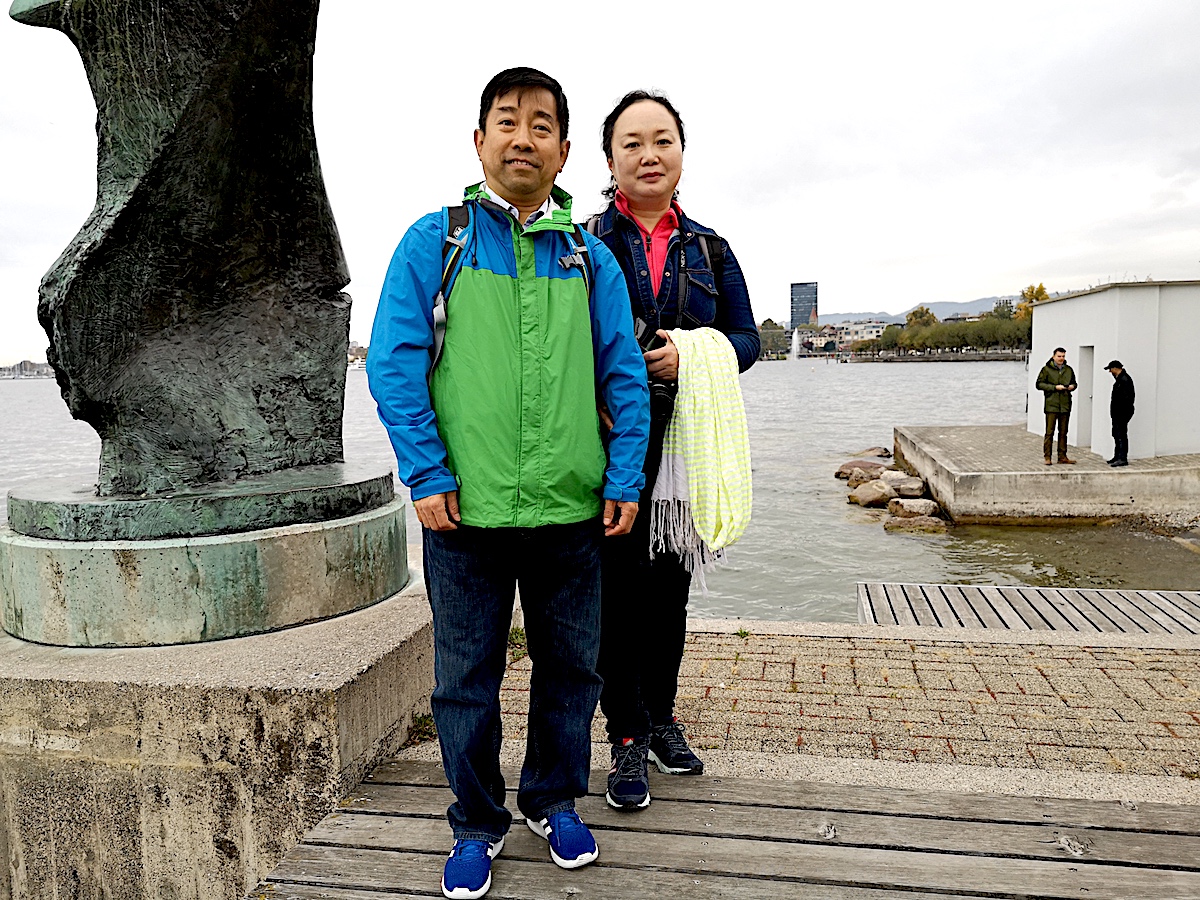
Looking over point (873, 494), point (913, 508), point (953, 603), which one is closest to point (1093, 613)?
point (953, 603)

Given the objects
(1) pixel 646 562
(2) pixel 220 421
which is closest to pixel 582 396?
(1) pixel 646 562

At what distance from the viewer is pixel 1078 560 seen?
→ 512 inches

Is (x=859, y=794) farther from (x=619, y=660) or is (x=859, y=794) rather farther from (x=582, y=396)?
(x=582, y=396)

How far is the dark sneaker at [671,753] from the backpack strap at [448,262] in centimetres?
148

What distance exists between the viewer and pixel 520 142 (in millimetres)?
2406

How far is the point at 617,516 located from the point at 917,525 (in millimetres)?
14241

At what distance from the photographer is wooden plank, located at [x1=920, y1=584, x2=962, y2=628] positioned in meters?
6.68

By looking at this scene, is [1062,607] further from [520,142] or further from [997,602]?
[520,142]

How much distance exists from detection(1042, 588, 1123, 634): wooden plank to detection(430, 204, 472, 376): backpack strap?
536 centimetres

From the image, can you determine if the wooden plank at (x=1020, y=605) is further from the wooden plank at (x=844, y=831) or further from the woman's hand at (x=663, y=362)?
the woman's hand at (x=663, y=362)

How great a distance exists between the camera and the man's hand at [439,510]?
2287 mm

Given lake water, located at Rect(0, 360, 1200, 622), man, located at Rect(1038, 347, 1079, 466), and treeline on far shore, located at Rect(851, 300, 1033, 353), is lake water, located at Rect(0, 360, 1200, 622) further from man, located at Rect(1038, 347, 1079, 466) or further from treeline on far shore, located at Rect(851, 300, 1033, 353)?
treeline on far shore, located at Rect(851, 300, 1033, 353)

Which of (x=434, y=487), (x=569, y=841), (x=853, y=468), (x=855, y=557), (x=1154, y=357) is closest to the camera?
(x=434, y=487)

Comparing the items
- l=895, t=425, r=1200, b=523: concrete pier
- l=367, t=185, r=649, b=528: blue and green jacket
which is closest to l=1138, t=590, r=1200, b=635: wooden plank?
l=367, t=185, r=649, b=528: blue and green jacket
